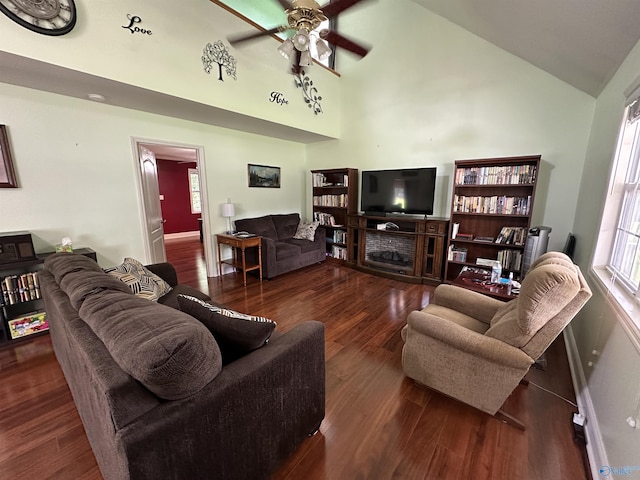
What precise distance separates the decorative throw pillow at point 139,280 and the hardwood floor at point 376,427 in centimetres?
79

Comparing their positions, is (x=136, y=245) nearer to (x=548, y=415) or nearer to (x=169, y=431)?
(x=169, y=431)

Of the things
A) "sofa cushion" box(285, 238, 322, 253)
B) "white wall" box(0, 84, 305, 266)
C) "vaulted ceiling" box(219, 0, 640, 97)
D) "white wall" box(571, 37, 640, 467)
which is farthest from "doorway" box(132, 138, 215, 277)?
"white wall" box(571, 37, 640, 467)

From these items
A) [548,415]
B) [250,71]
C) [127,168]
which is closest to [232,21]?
[250,71]

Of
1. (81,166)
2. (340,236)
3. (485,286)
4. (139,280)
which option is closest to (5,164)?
(81,166)

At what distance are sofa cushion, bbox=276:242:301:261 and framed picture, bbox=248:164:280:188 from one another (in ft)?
4.07

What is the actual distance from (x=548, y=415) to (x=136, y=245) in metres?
4.41

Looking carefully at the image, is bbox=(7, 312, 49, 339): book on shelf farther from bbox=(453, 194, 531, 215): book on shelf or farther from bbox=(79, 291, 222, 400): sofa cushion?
bbox=(453, 194, 531, 215): book on shelf

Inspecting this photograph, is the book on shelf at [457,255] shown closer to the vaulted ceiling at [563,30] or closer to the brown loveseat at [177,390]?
the vaulted ceiling at [563,30]

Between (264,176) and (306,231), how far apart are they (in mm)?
1290

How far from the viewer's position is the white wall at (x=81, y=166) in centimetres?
257

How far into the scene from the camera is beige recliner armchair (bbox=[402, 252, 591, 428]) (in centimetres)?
131

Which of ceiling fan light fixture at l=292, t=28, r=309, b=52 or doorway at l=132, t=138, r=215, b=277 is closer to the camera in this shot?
ceiling fan light fixture at l=292, t=28, r=309, b=52

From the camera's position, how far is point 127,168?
327 cm

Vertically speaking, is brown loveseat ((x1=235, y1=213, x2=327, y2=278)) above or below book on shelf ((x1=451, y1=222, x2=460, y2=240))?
below
